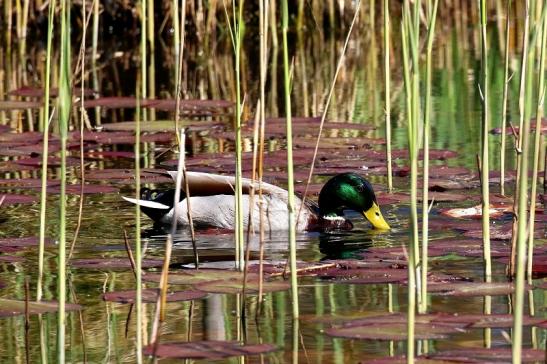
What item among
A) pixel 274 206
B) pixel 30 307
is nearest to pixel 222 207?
pixel 274 206

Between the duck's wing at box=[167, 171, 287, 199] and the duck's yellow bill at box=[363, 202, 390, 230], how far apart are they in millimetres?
443

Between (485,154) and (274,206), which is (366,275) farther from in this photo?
(274,206)

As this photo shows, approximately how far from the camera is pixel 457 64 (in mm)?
13148

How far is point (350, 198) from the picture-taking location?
7004mm

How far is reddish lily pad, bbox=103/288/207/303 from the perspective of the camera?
481 centimetres

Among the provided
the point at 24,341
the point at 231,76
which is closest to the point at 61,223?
the point at 24,341

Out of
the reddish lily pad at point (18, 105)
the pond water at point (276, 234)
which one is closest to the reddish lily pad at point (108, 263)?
the pond water at point (276, 234)

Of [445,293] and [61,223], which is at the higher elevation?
[61,223]

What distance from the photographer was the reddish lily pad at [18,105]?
10.4 metres

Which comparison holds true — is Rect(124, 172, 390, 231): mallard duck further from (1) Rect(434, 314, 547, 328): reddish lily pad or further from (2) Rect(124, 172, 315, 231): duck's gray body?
(1) Rect(434, 314, 547, 328): reddish lily pad

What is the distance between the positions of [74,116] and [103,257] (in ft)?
15.7

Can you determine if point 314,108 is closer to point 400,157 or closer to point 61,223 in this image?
point 400,157

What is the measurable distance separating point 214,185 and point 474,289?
7.34 ft

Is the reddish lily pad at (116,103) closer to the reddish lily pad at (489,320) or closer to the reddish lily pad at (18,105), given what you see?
the reddish lily pad at (18,105)
